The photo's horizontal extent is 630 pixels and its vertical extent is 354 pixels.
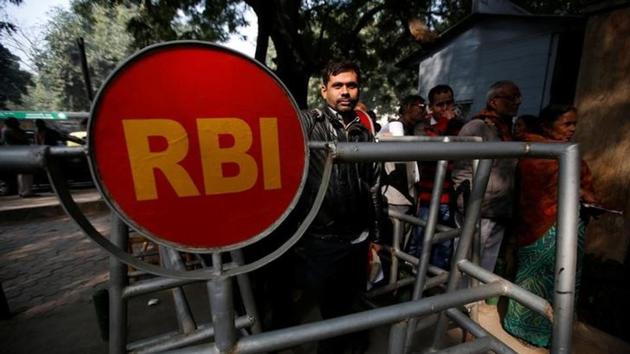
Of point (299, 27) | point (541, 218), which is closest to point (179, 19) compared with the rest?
point (299, 27)

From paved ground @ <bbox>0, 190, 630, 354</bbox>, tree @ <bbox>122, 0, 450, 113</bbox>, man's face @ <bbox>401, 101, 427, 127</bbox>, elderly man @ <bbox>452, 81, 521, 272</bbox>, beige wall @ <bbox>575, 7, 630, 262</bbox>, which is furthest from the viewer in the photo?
tree @ <bbox>122, 0, 450, 113</bbox>

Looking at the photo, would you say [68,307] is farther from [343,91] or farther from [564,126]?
[564,126]

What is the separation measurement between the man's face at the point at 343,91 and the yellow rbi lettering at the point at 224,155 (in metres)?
1.16

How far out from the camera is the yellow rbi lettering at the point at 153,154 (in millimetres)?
545

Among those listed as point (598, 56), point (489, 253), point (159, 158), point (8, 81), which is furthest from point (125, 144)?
point (8, 81)

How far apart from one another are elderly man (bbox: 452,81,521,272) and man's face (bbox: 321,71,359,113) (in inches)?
43.0

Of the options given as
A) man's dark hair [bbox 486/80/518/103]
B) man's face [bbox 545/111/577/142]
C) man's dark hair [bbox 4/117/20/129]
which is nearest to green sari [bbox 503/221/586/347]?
man's face [bbox 545/111/577/142]

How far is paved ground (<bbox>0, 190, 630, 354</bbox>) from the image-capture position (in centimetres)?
222

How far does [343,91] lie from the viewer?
1.70 metres

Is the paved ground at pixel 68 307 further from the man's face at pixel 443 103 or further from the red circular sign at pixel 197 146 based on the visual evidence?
the red circular sign at pixel 197 146

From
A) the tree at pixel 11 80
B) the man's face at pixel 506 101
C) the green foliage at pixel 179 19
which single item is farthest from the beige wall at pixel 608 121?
the tree at pixel 11 80

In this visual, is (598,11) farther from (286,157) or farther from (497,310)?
(286,157)

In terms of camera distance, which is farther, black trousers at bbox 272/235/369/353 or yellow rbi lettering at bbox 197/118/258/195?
black trousers at bbox 272/235/369/353

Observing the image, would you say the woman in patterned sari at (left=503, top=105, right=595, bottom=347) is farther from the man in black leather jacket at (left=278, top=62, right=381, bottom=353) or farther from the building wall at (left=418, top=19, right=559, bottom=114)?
the building wall at (left=418, top=19, right=559, bottom=114)
